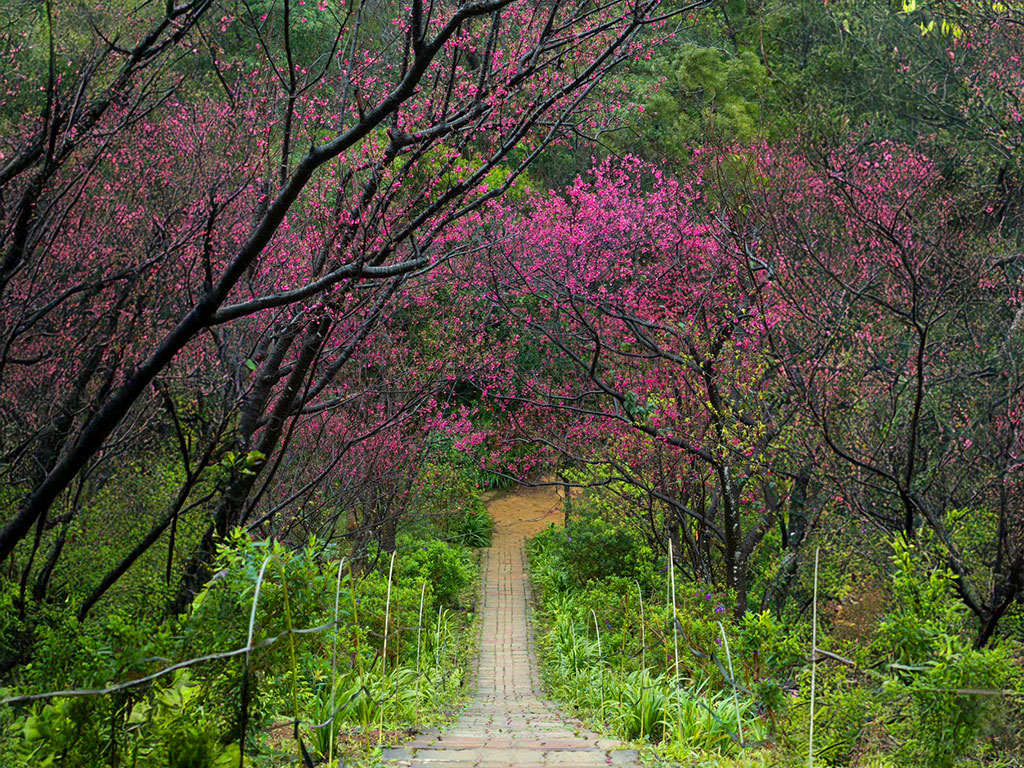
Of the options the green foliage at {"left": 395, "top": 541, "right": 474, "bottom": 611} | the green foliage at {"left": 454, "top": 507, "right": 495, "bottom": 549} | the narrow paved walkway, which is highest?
the green foliage at {"left": 454, "top": 507, "right": 495, "bottom": 549}

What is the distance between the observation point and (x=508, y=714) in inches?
291

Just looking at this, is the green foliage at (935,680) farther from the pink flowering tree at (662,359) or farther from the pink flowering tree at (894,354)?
the pink flowering tree at (662,359)

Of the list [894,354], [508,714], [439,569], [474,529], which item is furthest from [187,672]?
[474,529]

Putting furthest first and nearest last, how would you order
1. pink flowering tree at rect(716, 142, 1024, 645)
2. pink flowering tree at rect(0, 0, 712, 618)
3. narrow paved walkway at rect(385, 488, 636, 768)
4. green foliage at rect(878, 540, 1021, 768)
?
pink flowering tree at rect(716, 142, 1024, 645) < narrow paved walkway at rect(385, 488, 636, 768) < pink flowering tree at rect(0, 0, 712, 618) < green foliage at rect(878, 540, 1021, 768)

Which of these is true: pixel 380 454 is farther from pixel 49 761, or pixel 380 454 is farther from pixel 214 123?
pixel 49 761

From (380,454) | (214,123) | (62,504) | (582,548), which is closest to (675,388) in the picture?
(380,454)

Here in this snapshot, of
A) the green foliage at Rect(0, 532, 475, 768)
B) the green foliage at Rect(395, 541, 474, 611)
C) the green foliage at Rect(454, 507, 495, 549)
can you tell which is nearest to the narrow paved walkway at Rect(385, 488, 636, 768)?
the green foliage at Rect(454, 507, 495, 549)

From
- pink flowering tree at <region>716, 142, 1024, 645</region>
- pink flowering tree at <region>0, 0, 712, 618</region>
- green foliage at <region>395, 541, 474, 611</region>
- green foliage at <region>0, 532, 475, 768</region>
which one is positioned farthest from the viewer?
green foliage at <region>395, 541, 474, 611</region>

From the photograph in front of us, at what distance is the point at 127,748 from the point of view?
10.5 ft

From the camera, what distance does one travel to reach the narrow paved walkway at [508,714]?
444cm

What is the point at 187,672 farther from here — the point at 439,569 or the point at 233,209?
the point at 439,569

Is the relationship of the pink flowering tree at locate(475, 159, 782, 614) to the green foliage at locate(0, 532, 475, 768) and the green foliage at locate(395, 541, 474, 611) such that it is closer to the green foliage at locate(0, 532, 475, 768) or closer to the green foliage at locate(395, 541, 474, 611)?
the green foliage at locate(395, 541, 474, 611)

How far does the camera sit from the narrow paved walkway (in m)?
4.44

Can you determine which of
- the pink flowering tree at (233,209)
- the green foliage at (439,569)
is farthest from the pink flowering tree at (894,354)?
the green foliage at (439,569)
